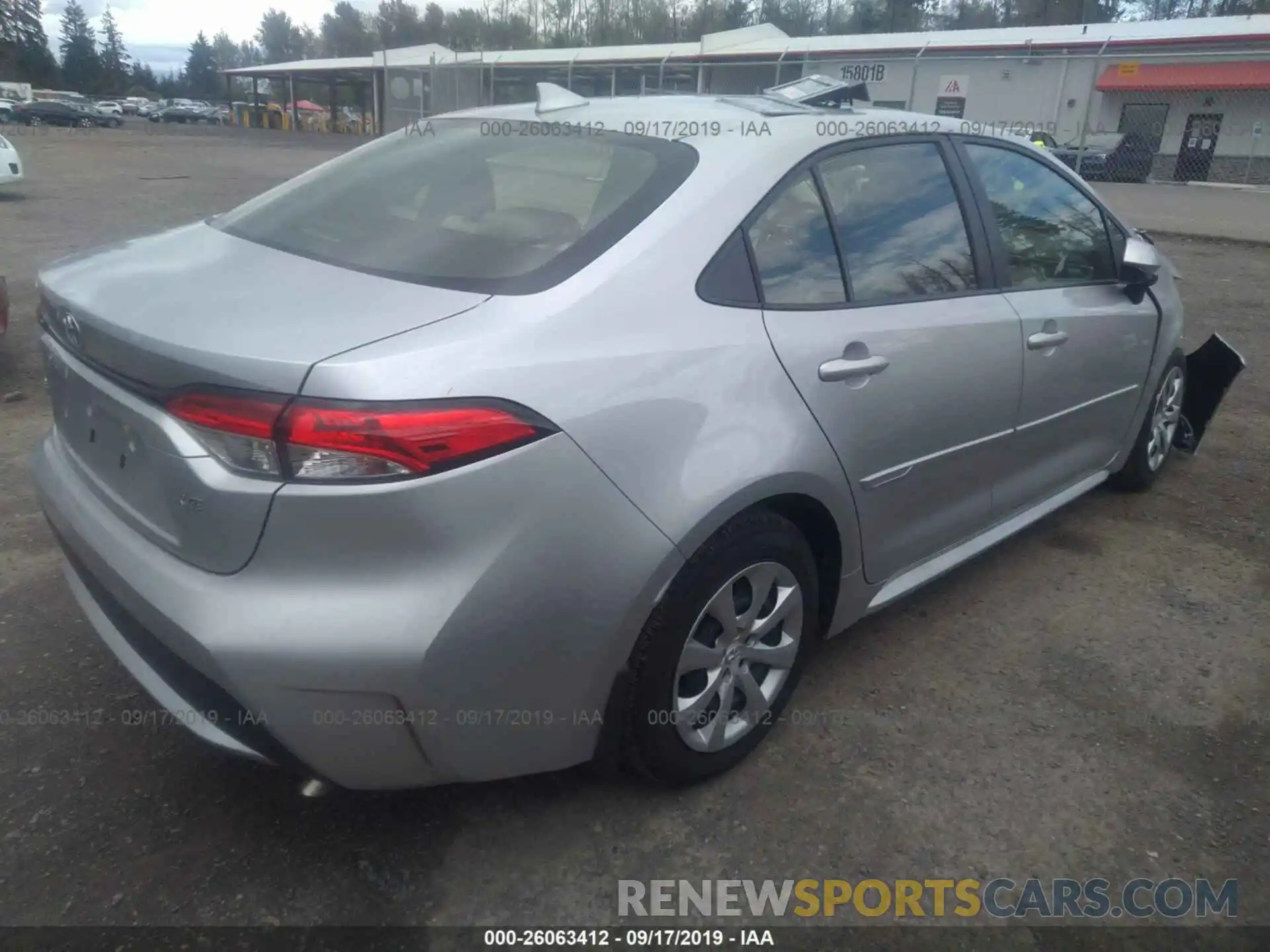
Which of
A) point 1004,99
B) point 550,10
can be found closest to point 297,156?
point 1004,99

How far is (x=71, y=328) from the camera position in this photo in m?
2.10

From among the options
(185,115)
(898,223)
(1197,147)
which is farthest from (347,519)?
(185,115)

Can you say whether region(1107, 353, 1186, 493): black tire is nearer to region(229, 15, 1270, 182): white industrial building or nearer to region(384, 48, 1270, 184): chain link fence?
region(229, 15, 1270, 182): white industrial building

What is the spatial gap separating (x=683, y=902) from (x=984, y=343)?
5.98 feet

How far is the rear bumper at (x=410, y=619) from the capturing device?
5.59 ft

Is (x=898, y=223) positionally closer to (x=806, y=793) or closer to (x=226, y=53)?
(x=806, y=793)

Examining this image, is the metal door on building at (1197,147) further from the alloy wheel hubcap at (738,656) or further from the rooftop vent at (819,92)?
the alloy wheel hubcap at (738,656)

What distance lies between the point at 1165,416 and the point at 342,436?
13.2 feet

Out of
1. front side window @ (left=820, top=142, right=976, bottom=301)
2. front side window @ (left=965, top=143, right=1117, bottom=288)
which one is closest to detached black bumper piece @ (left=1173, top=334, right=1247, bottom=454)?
front side window @ (left=965, top=143, right=1117, bottom=288)

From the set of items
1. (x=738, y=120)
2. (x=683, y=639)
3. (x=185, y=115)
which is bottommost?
(x=185, y=115)

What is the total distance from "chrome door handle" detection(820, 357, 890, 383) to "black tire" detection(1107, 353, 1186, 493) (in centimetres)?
219

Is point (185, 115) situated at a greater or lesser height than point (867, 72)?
lesser

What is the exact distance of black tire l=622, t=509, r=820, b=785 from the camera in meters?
2.07

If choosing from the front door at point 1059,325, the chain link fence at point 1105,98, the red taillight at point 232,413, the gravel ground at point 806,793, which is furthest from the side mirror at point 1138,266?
the chain link fence at point 1105,98
